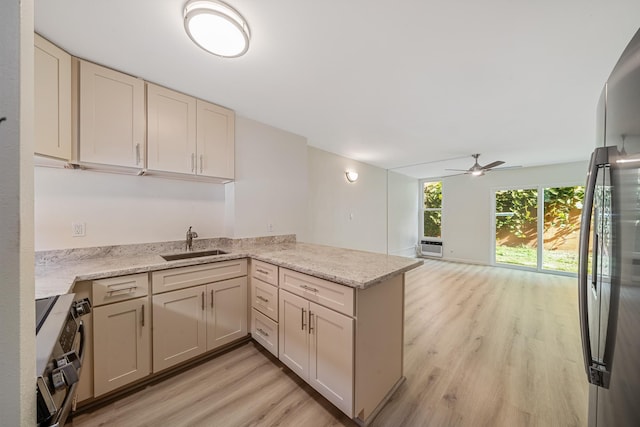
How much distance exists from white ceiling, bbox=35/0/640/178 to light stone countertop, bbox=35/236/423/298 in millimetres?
1486

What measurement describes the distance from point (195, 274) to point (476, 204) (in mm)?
6371

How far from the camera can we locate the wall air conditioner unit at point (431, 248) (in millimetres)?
6324

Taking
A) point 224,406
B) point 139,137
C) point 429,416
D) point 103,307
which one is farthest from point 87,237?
point 429,416

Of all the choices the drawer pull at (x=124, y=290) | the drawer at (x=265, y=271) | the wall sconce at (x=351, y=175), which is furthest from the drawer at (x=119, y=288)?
the wall sconce at (x=351, y=175)

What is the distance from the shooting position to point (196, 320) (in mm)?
1888

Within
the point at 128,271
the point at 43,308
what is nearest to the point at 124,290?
the point at 128,271

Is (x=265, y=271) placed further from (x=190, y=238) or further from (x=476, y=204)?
(x=476, y=204)

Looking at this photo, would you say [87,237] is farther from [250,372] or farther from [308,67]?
[308,67]

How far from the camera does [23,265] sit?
38 centimetres

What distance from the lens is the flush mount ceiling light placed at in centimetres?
122

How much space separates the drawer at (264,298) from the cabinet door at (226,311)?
0.10 metres

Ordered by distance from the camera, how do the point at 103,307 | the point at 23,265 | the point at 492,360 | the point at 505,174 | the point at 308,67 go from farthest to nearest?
the point at 505,174, the point at 492,360, the point at 308,67, the point at 103,307, the point at 23,265

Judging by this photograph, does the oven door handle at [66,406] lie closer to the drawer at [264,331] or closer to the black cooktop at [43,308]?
the black cooktop at [43,308]

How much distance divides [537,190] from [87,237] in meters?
7.43
